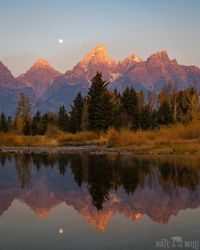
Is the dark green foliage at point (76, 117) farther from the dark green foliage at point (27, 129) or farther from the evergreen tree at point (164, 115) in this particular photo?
the dark green foliage at point (27, 129)

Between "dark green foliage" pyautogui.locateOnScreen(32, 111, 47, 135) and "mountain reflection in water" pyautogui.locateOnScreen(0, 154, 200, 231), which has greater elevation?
"dark green foliage" pyautogui.locateOnScreen(32, 111, 47, 135)

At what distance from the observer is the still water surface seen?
10.4 m

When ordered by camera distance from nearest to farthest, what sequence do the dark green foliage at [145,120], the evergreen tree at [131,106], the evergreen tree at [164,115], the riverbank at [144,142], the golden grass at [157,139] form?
the riverbank at [144,142]
the golden grass at [157,139]
the evergreen tree at [131,106]
the dark green foliage at [145,120]
the evergreen tree at [164,115]

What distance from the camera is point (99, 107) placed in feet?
221

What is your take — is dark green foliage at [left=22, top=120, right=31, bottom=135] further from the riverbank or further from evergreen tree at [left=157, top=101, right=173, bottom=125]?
the riverbank

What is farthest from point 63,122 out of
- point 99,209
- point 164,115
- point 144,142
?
point 99,209

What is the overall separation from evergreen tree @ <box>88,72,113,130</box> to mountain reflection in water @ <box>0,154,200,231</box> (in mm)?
38648

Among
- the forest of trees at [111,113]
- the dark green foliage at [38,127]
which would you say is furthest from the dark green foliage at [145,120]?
the dark green foliage at [38,127]

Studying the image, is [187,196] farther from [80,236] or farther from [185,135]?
[185,135]

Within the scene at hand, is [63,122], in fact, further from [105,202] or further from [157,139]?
[105,202]

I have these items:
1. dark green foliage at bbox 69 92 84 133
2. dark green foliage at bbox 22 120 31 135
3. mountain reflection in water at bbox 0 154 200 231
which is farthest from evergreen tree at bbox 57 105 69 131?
mountain reflection in water at bbox 0 154 200 231

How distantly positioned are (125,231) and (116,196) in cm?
534

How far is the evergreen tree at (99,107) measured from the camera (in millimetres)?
66625

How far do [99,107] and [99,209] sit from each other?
176 feet
